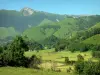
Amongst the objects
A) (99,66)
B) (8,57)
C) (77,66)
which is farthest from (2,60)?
(99,66)

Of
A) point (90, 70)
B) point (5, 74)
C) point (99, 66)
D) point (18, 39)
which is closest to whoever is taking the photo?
point (5, 74)

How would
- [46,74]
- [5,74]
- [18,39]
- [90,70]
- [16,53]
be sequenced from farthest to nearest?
[18,39]
[16,53]
[90,70]
[46,74]
[5,74]

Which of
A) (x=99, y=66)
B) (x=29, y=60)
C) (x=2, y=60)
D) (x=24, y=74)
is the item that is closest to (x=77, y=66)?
(x=99, y=66)

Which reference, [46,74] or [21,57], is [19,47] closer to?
[21,57]

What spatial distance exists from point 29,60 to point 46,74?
4033 centimetres

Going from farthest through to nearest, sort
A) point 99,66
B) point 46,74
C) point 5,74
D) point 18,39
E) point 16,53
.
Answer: point 18,39
point 16,53
point 99,66
point 46,74
point 5,74

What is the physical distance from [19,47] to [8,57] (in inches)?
349

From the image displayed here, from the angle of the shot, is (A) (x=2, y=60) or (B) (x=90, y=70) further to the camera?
(A) (x=2, y=60)

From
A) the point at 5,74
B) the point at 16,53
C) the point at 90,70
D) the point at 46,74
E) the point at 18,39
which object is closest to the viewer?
the point at 5,74

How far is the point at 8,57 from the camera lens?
103062 mm

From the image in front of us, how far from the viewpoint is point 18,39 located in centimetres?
11350

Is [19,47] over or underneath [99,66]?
over

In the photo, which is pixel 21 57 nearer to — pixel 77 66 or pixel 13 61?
pixel 13 61

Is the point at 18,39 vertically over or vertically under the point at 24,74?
over
